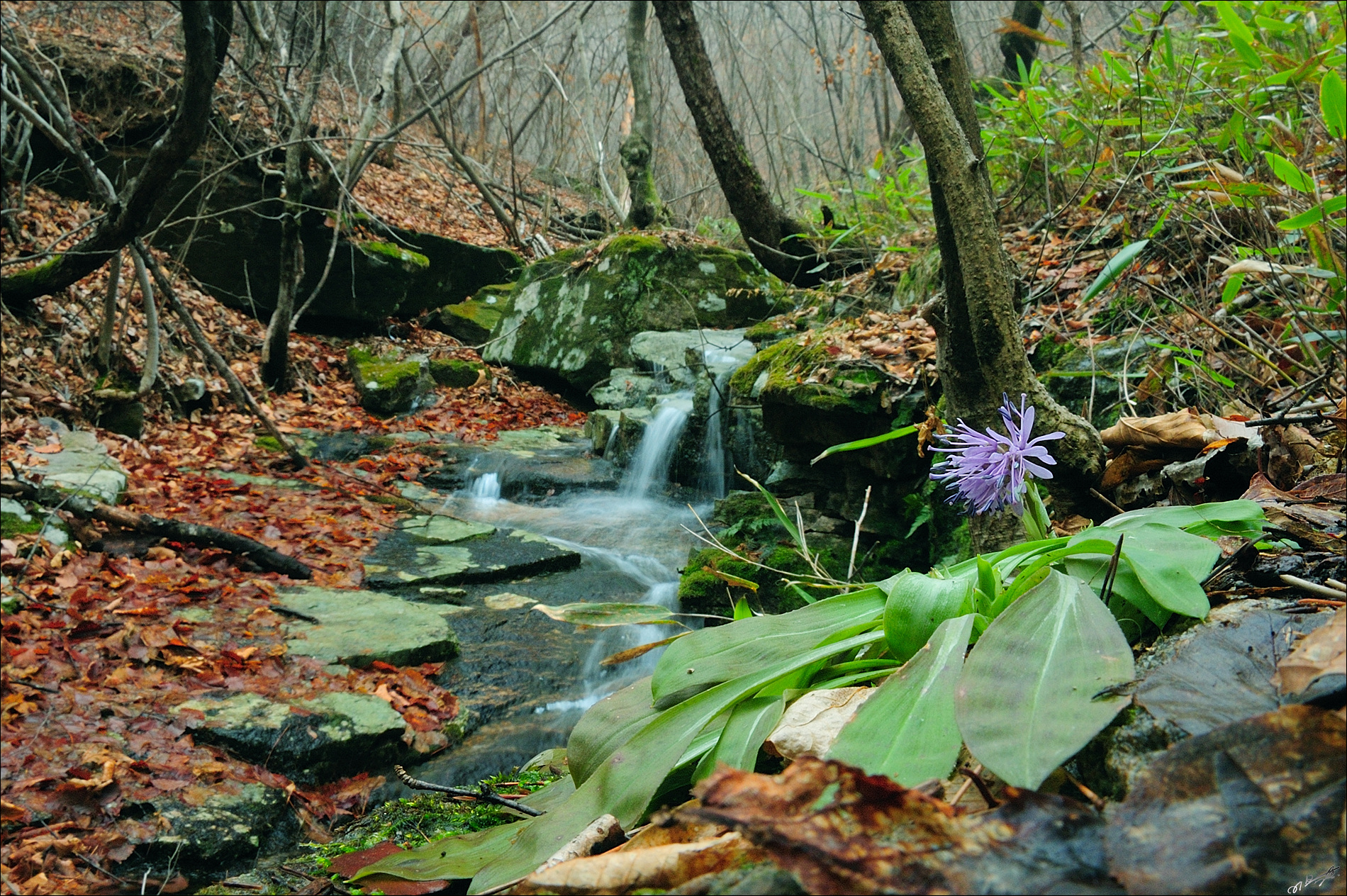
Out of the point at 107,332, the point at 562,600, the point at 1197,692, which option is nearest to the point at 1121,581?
the point at 1197,692

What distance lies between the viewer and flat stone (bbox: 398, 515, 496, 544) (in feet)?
19.8

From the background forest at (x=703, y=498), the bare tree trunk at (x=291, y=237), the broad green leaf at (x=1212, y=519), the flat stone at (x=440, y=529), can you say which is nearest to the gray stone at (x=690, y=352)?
the background forest at (x=703, y=498)

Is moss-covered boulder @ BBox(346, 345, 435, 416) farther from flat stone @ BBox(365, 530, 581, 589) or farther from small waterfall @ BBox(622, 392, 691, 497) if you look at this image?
flat stone @ BBox(365, 530, 581, 589)

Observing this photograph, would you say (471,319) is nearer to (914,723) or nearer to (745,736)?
(745,736)

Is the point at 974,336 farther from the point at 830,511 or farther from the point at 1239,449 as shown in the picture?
the point at 830,511

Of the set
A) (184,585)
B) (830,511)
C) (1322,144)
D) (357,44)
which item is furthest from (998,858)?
(357,44)

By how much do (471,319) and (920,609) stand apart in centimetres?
1111

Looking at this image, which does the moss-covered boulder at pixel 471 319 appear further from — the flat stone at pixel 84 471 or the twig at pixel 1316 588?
the twig at pixel 1316 588

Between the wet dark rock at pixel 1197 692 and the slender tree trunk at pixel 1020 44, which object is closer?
the wet dark rock at pixel 1197 692

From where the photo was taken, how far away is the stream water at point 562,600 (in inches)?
149

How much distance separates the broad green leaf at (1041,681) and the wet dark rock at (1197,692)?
1.5 inches

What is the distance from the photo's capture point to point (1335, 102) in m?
1.25

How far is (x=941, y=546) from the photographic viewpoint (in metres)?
3.64

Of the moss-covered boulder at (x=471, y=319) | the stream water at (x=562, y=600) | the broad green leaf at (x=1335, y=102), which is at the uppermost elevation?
the moss-covered boulder at (x=471, y=319)
